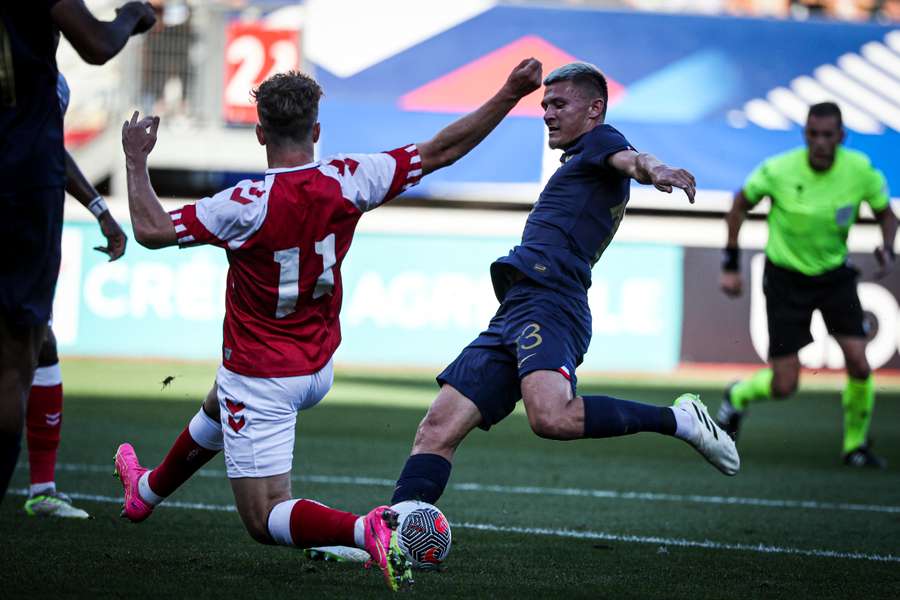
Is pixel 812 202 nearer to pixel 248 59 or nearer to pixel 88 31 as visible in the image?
pixel 88 31

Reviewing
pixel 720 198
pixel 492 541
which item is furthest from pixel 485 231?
pixel 492 541

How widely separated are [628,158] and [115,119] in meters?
16.7

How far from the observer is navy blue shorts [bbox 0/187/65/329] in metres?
3.98

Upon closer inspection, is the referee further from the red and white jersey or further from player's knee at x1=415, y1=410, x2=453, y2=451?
the red and white jersey

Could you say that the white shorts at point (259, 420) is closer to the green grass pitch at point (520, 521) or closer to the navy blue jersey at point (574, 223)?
the green grass pitch at point (520, 521)

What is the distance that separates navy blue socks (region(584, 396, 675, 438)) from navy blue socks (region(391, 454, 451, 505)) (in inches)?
21.3

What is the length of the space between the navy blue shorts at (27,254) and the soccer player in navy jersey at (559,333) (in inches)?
57.6

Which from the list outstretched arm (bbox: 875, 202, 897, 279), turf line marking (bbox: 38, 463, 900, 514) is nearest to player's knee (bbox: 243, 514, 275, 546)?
turf line marking (bbox: 38, 463, 900, 514)

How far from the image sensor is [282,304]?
446cm

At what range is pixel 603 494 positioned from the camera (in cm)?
737

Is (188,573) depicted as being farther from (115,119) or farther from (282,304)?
(115,119)

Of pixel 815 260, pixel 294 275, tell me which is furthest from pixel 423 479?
pixel 815 260

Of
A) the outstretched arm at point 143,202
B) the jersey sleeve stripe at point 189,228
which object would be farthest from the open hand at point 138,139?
the jersey sleeve stripe at point 189,228

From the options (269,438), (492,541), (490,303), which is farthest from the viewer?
(490,303)
